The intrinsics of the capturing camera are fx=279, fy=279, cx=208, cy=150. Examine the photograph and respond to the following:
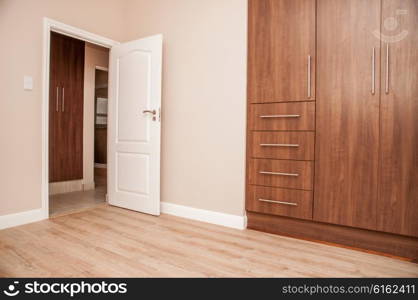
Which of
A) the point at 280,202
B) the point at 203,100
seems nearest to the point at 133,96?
the point at 203,100

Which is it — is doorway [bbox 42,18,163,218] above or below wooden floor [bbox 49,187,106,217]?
above

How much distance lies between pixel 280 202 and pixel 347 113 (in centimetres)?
87

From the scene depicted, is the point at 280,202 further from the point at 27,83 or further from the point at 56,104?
the point at 56,104

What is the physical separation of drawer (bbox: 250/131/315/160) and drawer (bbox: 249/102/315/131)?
53 millimetres

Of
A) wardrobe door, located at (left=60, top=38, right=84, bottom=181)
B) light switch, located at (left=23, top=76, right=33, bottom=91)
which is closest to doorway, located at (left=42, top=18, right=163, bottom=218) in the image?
light switch, located at (left=23, top=76, right=33, bottom=91)

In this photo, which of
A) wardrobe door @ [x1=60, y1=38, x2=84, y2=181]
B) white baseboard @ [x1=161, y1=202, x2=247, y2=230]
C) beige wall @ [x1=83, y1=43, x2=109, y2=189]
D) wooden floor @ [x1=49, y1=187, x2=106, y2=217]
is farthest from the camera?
beige wall @ [x1=83, y1=43, x2=109, y2=189]

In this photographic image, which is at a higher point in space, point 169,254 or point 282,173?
point 282,173

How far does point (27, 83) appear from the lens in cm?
256

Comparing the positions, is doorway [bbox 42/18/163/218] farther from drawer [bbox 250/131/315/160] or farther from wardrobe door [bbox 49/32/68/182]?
wardrobe door [bbox 49/32/68/182]

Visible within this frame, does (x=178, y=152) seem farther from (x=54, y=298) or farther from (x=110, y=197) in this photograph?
(x=54, y=298)

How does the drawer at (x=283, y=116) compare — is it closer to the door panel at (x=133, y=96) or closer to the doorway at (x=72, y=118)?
the door panel at (x=133, y=96)

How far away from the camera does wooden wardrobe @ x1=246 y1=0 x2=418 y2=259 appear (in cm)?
188

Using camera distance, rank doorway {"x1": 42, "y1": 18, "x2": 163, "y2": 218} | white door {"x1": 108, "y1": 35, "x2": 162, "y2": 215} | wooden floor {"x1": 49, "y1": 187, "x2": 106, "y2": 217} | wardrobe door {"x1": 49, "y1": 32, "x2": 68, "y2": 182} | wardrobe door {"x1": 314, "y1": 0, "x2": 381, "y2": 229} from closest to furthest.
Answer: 1. wardrobe door {"x1": 314, "y1": 0, "x2": 381, "y2": 229}
2. doorway {"x1": 42, "y1": 18, "x2": 163, "y2": 218}
3. white door {"x1": 108, "y1": 35, "x2": 162, "y2": 215}
4. wooden floor {"x1": 49, "y1": 187, "x2": 106, "y2": 217}
5. wardrobe door {"x1": 49, "y1": 32, "x2": 68, "y2": 182}

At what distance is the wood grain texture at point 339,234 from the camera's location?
1.93 meters
